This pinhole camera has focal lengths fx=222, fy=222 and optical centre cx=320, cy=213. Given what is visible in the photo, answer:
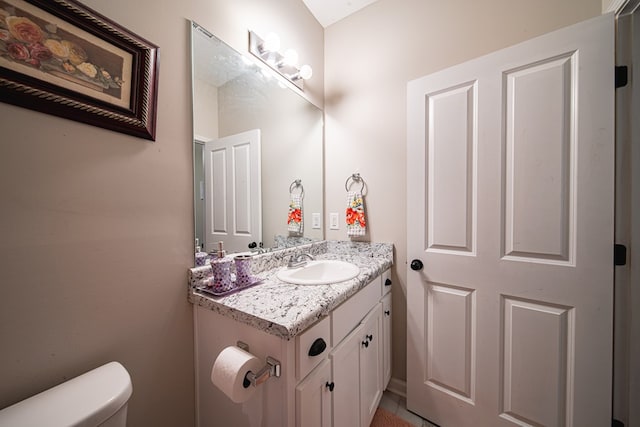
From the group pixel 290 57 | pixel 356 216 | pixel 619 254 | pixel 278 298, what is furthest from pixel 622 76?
pixel 278 298

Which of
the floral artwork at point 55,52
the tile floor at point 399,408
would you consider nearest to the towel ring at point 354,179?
the floral artwork at point 55,52

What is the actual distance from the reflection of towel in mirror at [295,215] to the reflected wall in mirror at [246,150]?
3cm

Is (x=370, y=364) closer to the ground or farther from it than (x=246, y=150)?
closer to the ground

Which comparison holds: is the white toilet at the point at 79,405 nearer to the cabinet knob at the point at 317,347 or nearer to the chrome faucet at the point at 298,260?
the cabinet knob at the point at 317,347

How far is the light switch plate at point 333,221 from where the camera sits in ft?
5.57

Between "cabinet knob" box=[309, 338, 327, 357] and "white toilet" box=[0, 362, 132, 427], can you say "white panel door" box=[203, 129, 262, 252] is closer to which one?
"white toilet" box=[0, 362, 132, 427]

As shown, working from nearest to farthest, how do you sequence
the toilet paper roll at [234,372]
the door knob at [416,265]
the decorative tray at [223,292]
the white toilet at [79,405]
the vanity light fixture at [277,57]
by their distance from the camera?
1. the white toilet at [79,405]
2. the toilet paper roll at [234,372]
3. the decorative tray at [223,292]
4. the vanity light fixture at [277,57]
5. the door knob at [416,265]

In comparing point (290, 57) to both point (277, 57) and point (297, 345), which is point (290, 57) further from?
point (297, 345)

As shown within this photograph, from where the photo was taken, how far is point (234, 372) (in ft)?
2.03

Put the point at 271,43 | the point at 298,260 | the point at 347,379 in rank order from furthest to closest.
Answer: the point at 298,260 < the point at 271,43 < the point at 347,379

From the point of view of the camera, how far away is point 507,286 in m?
1.07

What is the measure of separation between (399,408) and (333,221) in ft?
4.09

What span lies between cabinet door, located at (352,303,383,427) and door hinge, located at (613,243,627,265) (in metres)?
0.98

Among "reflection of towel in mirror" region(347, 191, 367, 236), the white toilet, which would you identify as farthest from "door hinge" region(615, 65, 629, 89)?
the white toilet
